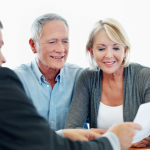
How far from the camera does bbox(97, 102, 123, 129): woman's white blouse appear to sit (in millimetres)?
1654

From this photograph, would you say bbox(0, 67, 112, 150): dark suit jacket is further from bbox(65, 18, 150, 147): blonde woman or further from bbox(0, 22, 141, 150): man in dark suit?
bbox(65, 18, 150, 147): blonde woman

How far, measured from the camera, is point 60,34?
1852mm

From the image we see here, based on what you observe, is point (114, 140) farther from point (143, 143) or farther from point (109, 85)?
point (109, 85)

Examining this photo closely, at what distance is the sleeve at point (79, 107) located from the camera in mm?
1658

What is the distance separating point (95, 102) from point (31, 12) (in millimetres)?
1788

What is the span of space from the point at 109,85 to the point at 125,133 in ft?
Answer: 2.56

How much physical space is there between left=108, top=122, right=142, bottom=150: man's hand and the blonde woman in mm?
525

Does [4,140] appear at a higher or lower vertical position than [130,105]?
higher

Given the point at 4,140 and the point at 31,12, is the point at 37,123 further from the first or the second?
the point at 31,12

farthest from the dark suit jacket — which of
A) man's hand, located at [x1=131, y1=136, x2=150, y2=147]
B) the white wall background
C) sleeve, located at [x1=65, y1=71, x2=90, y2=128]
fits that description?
the white wall background

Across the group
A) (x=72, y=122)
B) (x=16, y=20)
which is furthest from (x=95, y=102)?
(x=16, y=20)

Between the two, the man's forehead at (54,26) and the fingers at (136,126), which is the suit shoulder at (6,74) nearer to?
the fingers at (136,126)

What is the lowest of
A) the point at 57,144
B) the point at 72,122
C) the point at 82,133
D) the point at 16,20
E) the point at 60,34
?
the point at 72,122

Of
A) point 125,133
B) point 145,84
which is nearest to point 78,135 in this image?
point 125,133
